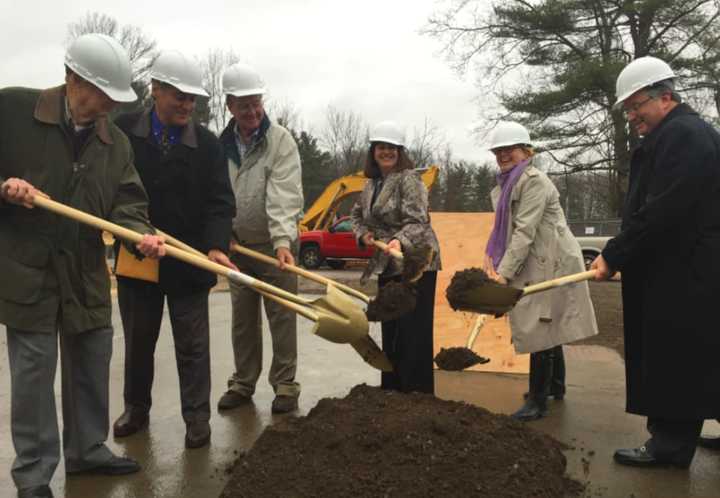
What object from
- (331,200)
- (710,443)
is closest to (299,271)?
(710,443)

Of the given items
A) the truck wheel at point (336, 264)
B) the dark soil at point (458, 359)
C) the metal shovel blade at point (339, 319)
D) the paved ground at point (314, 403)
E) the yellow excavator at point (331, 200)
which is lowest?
the truck wheel at point (336, 264)

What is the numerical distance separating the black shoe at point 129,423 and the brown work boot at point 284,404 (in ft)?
2.78

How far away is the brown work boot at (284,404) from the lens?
14.8ft

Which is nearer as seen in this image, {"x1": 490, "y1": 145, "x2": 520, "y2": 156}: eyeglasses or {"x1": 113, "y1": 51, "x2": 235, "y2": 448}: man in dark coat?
{"x1": 113, "y1": 51, "x2": 235, "y2": 448}: man in dark coat

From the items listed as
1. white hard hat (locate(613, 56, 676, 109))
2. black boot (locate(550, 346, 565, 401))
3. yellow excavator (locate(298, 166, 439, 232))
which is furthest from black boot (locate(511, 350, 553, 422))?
yellow excavator (locate(298, 166, 439, 232))

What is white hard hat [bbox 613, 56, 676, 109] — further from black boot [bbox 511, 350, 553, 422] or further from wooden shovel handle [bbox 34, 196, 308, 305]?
wooden shovel handle [bbox 34, 196, 308, 305]

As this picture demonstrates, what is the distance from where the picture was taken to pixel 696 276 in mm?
3465

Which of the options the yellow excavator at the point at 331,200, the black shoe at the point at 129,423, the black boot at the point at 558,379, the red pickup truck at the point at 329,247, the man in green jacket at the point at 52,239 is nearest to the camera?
the man in green jacket at the point at 52,239

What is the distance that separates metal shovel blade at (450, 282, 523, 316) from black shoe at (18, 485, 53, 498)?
7.68 ft

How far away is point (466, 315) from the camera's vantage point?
708cm

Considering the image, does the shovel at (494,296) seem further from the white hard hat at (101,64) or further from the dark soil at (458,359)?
the white hard hat at (101,64)

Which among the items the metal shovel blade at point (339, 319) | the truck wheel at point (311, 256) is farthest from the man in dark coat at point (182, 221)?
the truck wheel at point (311, 256)

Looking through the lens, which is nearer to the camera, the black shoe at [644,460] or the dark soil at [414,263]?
the black shoe at [644,460]

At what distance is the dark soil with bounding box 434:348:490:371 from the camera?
13.4 ft
